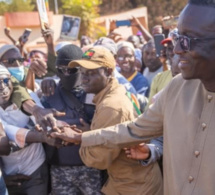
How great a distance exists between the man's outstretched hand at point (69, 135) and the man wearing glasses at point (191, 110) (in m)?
0.59

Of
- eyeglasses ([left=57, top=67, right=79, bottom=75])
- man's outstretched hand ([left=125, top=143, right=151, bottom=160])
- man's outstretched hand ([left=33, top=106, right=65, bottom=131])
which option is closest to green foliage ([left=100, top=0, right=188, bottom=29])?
Answer: eyeglasses ([left=57, top=67, right=79, bottom=75])

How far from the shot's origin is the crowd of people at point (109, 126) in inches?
77.9

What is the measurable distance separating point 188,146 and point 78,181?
1632 mm

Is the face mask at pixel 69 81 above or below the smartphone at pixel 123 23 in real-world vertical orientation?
above

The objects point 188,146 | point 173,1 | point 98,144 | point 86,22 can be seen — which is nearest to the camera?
point 188,146

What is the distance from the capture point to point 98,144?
8.45 feet

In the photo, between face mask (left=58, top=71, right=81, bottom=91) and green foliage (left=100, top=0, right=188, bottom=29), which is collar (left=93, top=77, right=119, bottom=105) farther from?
green foliage (left=100, top=0, right=188, bottom=29)

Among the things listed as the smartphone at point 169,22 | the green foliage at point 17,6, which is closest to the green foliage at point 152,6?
the green foliage at point 17,6

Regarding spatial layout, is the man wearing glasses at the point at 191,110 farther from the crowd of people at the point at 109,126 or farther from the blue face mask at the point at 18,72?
the blue face mask at the point at 18,72

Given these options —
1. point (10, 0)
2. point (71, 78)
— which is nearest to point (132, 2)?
point (10, 0)

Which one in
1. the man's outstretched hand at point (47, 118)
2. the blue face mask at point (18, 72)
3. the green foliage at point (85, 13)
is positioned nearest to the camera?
the man's outstretched hand at point (47, 118)

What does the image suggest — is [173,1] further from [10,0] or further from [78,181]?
[78,181]

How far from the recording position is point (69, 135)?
108 inches

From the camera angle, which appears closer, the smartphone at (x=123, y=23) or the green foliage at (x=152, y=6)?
the smartphone at (x=123, y=23)
